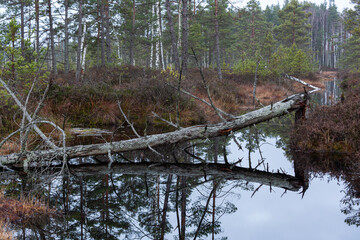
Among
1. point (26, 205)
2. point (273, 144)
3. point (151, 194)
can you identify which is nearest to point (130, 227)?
point (151, 194)

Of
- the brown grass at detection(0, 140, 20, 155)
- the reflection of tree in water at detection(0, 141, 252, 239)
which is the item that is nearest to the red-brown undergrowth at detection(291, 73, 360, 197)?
the reflection of tree in water at detection(0, 141, 252, 239)

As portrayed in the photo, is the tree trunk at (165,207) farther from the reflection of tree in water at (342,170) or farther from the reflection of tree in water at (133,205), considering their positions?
the reflection of tree in water at (342,170)

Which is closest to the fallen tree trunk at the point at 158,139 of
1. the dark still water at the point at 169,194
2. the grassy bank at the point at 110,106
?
the dark still water at the point at 169,194

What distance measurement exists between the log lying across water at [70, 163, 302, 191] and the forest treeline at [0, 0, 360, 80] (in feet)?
6.98

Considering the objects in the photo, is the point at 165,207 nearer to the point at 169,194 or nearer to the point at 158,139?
the point at 169,194

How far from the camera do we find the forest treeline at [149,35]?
15.2 meters

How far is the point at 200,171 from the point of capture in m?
5.82

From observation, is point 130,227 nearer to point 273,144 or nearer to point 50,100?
point 273,144

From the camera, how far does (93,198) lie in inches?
174

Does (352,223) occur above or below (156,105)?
below

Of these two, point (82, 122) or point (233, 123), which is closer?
point (233, 123)

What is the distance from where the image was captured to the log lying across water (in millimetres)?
5297

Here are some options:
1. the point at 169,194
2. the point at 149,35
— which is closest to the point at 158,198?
the point at 169,194

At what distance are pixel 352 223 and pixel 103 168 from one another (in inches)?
176
